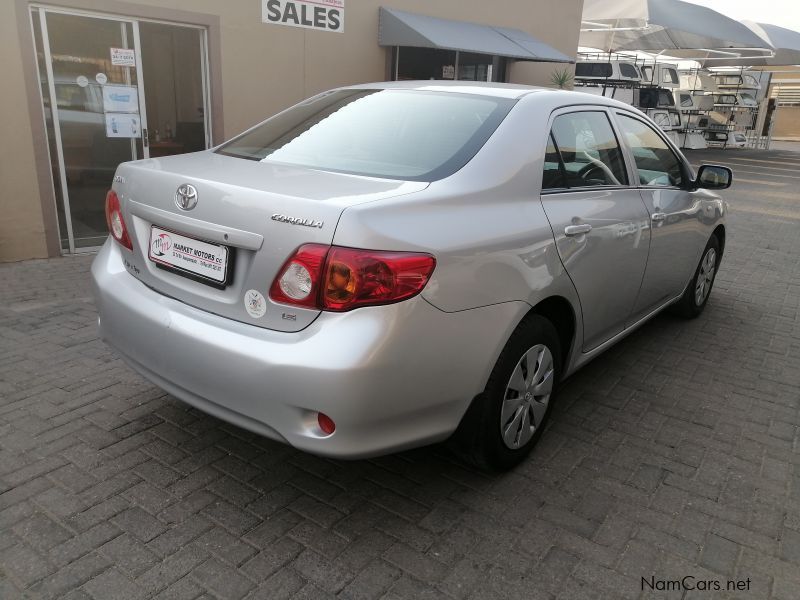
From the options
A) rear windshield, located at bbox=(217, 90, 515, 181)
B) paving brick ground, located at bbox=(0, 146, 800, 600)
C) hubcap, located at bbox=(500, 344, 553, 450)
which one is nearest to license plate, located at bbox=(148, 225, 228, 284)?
rear windshield, located at bbox=(217, 90, 515, 181)

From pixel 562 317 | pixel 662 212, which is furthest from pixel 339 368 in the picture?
pixel 662 212

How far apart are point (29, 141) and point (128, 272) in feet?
13.9

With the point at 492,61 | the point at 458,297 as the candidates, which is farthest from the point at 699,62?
the point at 458,297

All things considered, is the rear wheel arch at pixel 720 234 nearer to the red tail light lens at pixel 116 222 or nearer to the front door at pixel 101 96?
the red tail light lens at pixel 116 222

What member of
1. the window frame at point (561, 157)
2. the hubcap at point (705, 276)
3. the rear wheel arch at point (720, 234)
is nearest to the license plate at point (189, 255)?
the window frame at point (561, 157)

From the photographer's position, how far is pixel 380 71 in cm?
934

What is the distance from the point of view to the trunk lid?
2.25 meters

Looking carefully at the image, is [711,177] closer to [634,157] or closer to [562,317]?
[634,157]

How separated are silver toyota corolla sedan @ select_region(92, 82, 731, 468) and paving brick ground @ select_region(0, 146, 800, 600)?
35 cm

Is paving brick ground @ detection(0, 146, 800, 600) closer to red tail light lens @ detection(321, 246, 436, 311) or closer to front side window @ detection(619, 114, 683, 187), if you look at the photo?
red tail light lens @ detection(321, 246, 436, 311)

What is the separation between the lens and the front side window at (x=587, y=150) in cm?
317

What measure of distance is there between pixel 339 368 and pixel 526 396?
108 cm

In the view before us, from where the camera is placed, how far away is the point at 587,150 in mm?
3398

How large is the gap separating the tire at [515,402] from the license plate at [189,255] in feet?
3.60
